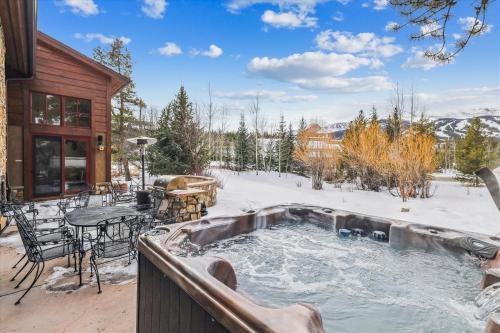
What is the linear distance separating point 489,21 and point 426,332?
8.36ft

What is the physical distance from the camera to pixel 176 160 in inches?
494

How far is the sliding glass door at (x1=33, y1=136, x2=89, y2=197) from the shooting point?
7.46 m

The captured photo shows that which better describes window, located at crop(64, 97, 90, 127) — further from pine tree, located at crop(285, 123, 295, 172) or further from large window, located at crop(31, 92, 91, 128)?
pine tree, located at crop(285, 123, 295, 172)

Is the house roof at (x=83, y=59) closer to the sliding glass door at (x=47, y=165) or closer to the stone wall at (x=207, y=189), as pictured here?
the sliding glass door at (x=47, y=165)

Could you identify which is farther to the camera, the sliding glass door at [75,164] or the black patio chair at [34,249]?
the sliding glass door at [75,164]

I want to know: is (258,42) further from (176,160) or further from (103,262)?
(103,262)

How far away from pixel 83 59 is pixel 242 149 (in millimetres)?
13924

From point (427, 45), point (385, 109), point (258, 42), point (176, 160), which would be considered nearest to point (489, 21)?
point (427, 45)

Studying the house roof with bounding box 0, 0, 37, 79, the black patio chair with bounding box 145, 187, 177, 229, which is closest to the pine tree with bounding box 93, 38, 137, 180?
the house roof with bounding box 0, 0, 37, 79

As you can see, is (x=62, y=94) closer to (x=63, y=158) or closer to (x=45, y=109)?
(x=45, y=109)

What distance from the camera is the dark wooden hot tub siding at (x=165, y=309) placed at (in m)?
1.38

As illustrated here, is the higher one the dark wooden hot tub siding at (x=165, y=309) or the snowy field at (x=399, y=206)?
the dark wooden hot tub siding at (x=165, y=309)

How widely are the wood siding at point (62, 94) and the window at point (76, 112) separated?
134mm

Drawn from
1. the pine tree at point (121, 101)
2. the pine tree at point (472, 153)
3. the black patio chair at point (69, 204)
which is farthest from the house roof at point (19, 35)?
the pine tree at point (472, 153)
